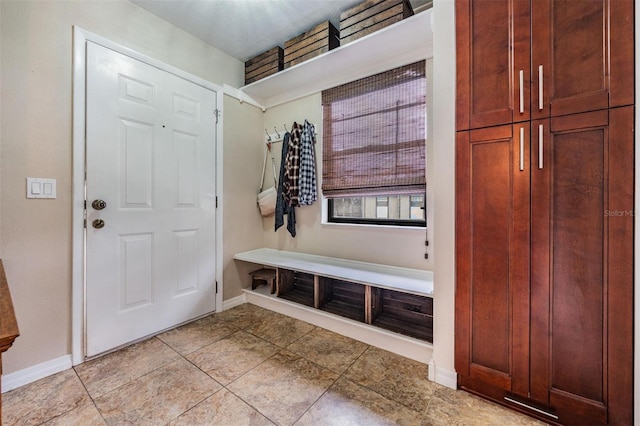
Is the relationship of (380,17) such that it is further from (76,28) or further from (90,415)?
(90,415)

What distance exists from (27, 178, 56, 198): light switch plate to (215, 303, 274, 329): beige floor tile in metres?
1.52

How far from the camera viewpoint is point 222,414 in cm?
137

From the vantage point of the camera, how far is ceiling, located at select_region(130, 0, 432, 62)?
204 centimetres

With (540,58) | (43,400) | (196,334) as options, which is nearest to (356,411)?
(196,334)

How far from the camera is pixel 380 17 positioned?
191cm

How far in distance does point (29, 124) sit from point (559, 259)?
2.88 metres

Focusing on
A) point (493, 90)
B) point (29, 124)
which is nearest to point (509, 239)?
point (493, 90)

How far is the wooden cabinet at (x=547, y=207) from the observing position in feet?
3.77

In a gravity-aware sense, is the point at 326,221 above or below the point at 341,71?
below

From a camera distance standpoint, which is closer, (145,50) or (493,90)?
(493,90)

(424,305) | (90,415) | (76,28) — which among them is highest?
(76,28)

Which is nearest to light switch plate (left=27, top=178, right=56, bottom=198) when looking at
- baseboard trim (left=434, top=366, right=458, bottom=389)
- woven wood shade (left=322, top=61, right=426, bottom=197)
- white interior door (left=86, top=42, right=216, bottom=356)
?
white interior door (left=86, top=42, right=216, bottom=356)

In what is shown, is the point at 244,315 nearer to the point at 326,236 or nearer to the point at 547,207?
the point at 326,236

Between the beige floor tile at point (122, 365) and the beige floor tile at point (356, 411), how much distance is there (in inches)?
42.2
